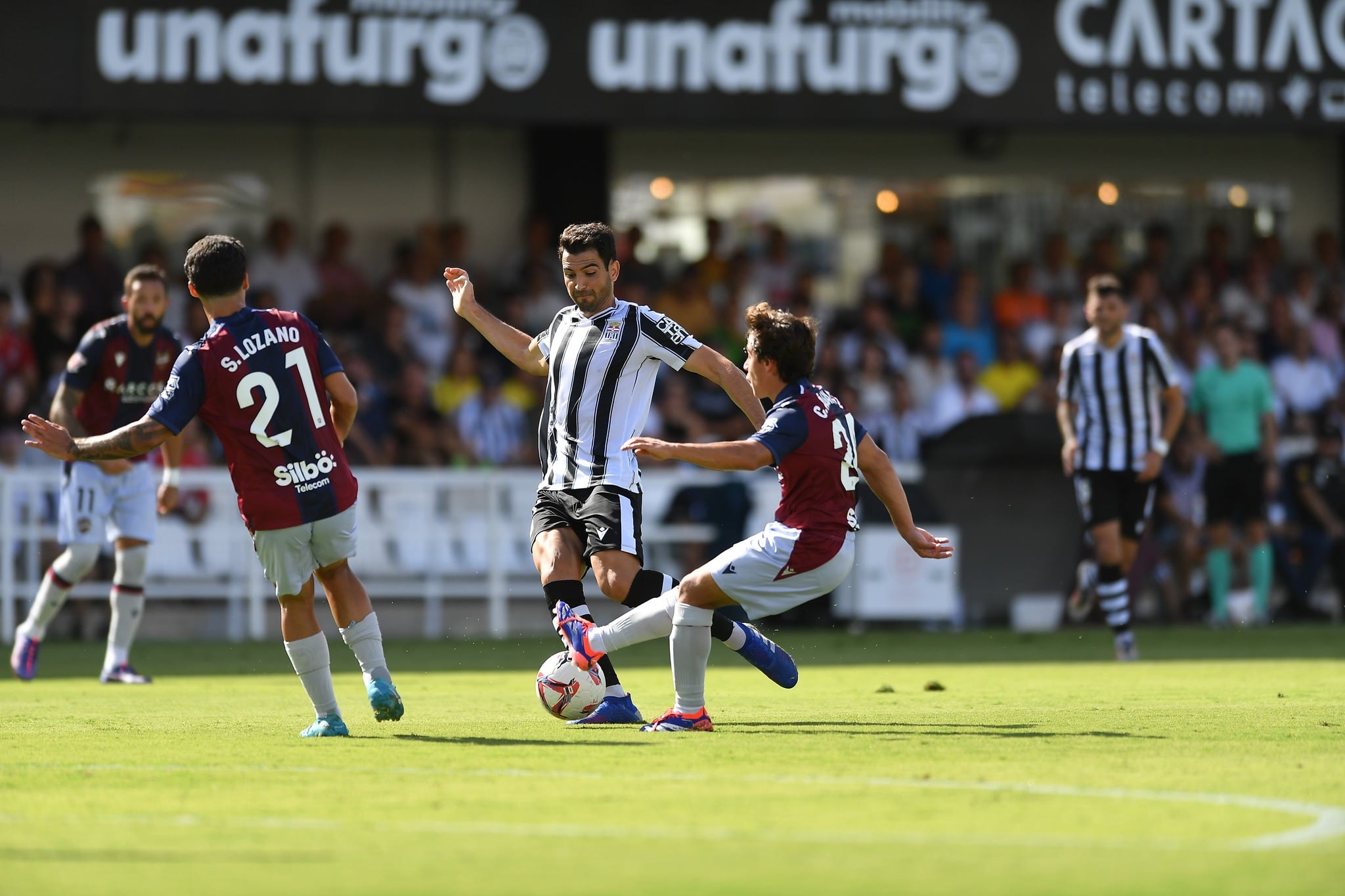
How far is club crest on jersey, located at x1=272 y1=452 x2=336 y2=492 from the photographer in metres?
7.36

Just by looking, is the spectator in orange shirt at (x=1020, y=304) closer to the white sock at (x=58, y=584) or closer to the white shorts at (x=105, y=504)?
the white shorts at (x=105, y=504)

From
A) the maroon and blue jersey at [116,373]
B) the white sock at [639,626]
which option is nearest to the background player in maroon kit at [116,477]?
the maroon and blue jersey at [116,373]

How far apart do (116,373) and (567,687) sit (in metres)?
4.37

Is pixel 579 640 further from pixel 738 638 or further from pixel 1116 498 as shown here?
pixel 1116 498

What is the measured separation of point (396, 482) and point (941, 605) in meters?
4.56

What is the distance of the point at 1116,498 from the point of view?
12.6 metres

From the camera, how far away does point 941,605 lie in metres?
16.0

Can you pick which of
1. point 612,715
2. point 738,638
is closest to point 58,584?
point 612,715

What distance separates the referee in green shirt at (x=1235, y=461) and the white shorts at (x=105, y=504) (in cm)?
937

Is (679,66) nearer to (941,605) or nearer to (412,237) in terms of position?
(412,237)

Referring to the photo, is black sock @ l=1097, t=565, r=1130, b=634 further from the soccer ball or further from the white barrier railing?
the soccer ball

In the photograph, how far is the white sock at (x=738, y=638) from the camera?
7.93 meters

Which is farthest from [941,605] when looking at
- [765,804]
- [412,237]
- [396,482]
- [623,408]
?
[765,804]

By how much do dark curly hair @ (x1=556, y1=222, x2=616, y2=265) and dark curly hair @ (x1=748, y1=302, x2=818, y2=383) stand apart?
75 cm
